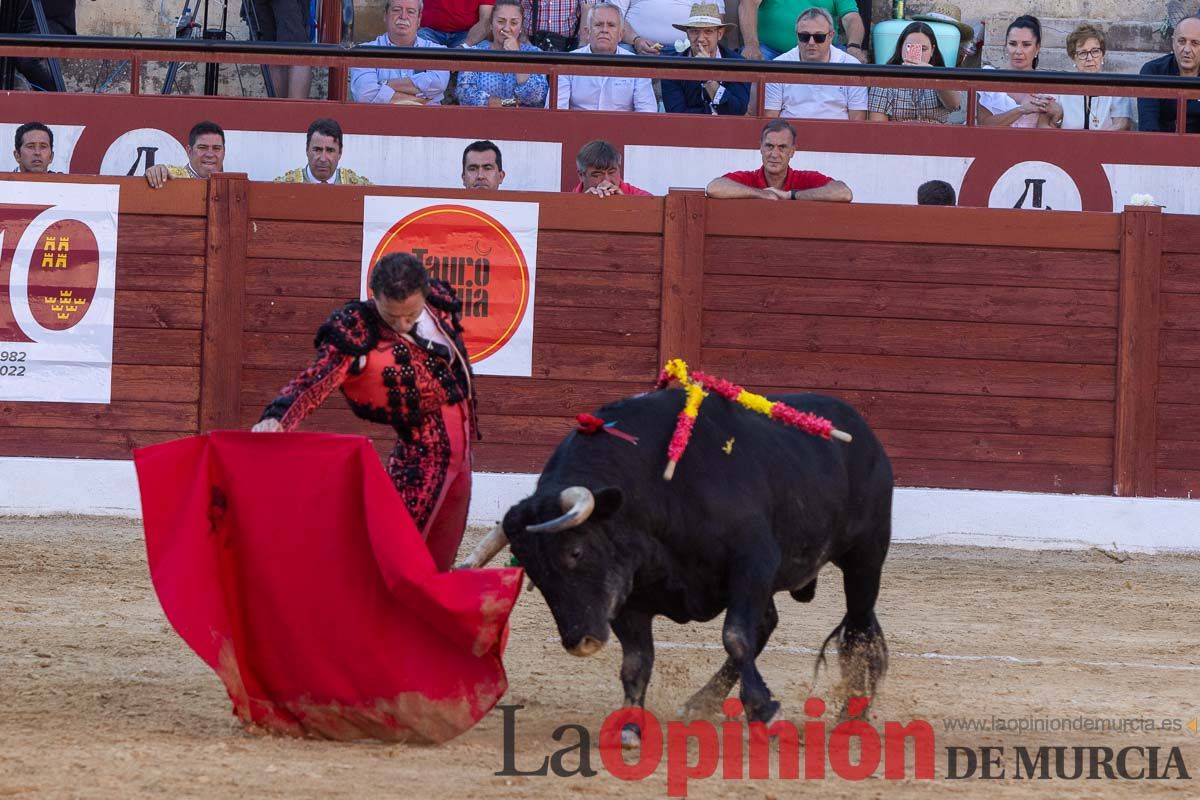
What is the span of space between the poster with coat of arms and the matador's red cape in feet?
14.6

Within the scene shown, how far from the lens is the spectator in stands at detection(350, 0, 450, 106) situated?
9.00 m

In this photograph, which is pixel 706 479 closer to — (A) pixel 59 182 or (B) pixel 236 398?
(B) pixel 236 398

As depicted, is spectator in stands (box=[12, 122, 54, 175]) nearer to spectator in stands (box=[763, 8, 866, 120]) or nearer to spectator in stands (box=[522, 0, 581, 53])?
spectator in stands (box=[522, 0, 581, 53])

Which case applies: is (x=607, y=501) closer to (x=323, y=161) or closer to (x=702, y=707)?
(x=702, y=707)

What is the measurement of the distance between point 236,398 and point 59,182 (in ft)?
4.60

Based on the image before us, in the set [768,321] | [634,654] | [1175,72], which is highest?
[1175,72]

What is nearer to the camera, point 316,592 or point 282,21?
point 316,592

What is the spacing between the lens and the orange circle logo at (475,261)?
838 centimetres

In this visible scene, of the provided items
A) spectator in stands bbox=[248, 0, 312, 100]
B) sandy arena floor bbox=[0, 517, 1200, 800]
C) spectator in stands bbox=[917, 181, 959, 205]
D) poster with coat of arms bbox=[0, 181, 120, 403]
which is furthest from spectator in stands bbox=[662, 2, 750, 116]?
poster with coat of arms bbox=[0, 181, 120, 403]

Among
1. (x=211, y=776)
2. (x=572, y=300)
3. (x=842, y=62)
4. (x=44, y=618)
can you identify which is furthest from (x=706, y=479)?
(x=842, y=62)

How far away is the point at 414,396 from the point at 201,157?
458 centimetres

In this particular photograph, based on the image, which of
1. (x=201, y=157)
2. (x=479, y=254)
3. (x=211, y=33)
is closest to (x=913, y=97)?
(x=479, y=254)

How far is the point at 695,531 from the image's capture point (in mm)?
4211

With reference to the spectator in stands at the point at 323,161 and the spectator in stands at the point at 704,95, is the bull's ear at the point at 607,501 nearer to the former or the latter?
the spectator in stands at the point at 323,161
